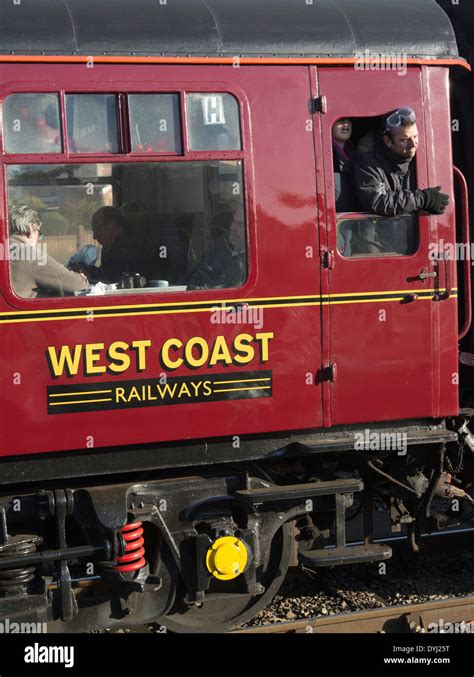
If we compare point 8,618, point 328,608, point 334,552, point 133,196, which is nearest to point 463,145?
point 133,196

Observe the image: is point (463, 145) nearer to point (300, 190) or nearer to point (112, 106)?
point (300, 190)

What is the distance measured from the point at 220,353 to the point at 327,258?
81 centimetres

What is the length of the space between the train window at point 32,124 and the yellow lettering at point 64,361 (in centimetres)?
101

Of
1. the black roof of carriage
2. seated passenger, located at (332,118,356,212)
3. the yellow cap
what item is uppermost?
the black roof of carriage

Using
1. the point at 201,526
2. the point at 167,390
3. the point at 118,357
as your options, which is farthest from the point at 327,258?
the point at 201,526

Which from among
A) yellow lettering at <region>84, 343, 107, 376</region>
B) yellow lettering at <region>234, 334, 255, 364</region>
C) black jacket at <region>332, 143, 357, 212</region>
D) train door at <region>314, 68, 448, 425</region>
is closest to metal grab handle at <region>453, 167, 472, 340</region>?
train door at <region>314, 68, 448, 425</region>

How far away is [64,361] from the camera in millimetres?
4629

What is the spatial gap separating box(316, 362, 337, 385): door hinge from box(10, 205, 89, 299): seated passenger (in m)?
1.41

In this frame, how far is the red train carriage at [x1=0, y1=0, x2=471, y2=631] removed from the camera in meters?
4.63

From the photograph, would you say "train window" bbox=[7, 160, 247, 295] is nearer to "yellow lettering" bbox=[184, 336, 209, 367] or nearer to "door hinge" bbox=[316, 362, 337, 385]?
"yellow lettering" bbox=[184, 336, 209, 367]

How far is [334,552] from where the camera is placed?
17.1 ft

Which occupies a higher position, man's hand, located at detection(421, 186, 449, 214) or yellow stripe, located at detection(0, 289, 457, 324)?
man's hand, located at detection(421, 186, 449, 214)

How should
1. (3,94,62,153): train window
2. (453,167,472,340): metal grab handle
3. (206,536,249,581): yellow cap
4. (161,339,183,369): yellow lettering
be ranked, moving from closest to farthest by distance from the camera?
1. (3,94,62,153): train window
2. (161,339,183,369): yellow lettering
3. (206,536,249,581): yellow cap
4. (453,167,472,340): metal grab handle

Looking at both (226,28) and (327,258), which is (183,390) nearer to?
(327,258)
